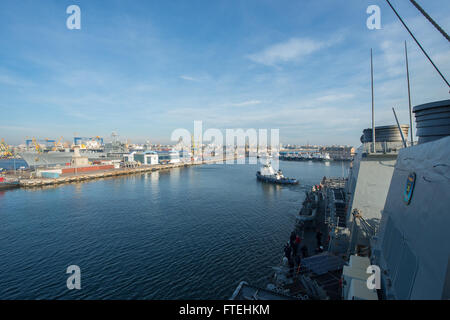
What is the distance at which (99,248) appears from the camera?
1412cm

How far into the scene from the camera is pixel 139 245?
576 inches

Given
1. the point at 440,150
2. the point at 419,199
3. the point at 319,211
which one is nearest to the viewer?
the point at 440,150

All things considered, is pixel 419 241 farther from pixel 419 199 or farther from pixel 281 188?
pixel 281 188

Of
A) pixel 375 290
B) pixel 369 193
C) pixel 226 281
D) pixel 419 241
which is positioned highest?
pixel 419 241

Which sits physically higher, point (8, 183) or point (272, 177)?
point (8, 183)

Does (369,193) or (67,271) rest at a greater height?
(369,193)

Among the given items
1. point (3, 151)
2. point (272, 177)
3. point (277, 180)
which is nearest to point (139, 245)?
point (277, 180)

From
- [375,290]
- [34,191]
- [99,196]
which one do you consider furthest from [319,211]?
[34,191]

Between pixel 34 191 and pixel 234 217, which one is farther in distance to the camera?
pixel 34 191

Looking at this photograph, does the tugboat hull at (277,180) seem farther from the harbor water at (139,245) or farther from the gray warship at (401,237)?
the gray warship at (401,237)

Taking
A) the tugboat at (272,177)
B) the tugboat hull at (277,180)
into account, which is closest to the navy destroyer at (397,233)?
the tugboat hull at (277,180)

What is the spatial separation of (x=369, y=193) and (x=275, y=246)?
652cm

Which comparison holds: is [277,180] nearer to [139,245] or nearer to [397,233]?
[139,245]

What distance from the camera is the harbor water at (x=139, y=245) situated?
10.5 meters
